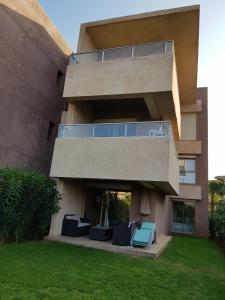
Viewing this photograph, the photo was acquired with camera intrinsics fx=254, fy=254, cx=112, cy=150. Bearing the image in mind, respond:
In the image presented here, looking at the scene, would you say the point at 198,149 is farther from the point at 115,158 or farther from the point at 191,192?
the point at 115,158

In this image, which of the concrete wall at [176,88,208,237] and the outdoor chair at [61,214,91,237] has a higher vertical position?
the concrete wall at [176,88,208,237]

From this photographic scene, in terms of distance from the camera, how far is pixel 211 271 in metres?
8.72

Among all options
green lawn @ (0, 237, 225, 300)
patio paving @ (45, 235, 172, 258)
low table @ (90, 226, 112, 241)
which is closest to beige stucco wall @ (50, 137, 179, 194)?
low table @ (90, 226, 112, 241)

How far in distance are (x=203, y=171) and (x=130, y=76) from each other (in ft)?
39.2

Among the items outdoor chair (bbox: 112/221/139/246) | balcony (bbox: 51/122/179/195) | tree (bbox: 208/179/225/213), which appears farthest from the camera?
tree (bbox: 208/179/225/213)

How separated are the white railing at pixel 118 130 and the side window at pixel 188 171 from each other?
1080 cm

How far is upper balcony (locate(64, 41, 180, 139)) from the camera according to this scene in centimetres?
1154

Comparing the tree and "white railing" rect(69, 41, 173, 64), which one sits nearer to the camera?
"white railing" rect(69, 41, 173, 64)

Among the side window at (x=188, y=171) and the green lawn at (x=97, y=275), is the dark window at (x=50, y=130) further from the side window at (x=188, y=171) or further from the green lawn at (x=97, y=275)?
the side window at (x=188, y=171)

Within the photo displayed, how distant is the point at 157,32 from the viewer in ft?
48.0

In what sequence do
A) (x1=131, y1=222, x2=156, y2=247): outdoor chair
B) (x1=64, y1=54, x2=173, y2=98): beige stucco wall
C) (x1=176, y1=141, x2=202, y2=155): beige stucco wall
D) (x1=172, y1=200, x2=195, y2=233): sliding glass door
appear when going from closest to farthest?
(x1=131, y1=222, x2=156, y2=247): outdoor chair → (x1=64, y1=54, x2=173, y2=98): beige stucco wall → (x1=172, y1=200, x2=195, y2=233): sliding glass door → (x1=176, y1=141, x2=202, y2=155): beige stucco wall

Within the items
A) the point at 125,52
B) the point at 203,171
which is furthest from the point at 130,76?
the point at 203,171

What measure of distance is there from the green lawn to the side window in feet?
37.0

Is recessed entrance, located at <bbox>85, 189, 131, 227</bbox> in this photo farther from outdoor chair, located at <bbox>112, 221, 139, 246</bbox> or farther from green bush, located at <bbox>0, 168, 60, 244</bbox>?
green bush, located at <bbox>0, 168, 60, 244</bbox>
